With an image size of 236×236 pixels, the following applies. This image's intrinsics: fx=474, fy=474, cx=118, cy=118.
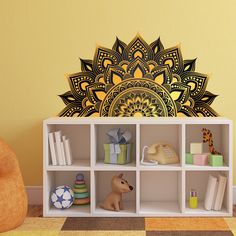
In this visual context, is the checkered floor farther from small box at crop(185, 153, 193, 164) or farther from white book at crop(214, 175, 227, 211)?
small box at crop(185, 153, 193, 164)

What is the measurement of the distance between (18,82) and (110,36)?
0.86 metres

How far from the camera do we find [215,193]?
370 centimetres

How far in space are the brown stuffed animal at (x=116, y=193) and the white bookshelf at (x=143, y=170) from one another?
2.2 inches

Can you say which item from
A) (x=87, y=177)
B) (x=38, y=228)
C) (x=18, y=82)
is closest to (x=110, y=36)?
(x=18, y=82)

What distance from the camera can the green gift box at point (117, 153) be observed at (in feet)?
12.2

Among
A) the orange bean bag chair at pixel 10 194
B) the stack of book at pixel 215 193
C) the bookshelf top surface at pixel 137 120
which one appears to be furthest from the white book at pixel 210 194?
the orange bean bag chair at pixel 10 194

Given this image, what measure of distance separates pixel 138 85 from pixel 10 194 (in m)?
1.39

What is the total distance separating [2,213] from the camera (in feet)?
10.4

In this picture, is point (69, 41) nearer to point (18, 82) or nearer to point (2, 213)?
point (18, 82)

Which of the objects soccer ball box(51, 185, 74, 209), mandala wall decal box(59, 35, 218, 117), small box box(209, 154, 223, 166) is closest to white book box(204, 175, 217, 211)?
small box box(209, 154, 223, 166)

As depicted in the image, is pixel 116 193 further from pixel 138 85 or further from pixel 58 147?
pixel 138 85

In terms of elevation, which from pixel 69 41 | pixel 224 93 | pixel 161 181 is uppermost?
pixel 69 41

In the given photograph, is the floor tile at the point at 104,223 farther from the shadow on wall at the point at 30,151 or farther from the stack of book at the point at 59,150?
the shadow on wall at the point at 30,151

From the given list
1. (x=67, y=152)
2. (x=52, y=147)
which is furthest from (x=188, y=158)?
(x=52, y=147)
